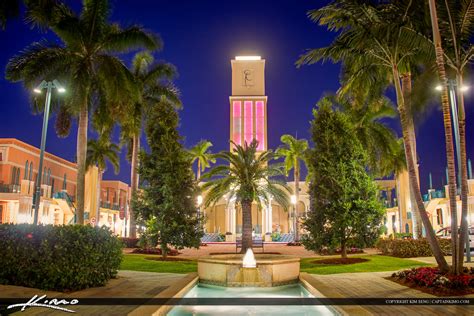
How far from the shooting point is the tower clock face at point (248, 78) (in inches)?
2217

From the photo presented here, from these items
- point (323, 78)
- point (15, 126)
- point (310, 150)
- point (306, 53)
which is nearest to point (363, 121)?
point (310, 150)

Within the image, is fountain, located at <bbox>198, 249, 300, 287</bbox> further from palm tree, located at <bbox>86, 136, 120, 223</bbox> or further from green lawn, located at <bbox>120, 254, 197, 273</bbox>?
palm tree, located at <bbox>86, 136, 120, 223</bbox>

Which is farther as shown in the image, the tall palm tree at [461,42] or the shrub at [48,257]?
the tall palm tree at [461,42]

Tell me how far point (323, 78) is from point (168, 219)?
299 feet

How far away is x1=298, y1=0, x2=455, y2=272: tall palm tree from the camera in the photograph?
41.9ft

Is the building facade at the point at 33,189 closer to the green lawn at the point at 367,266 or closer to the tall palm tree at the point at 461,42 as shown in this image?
the green lawn at the point at 367,266

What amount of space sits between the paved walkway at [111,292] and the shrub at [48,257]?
429mm

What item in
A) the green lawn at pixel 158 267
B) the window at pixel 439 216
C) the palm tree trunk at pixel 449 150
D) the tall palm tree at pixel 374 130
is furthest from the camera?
the window at pixel 439 216

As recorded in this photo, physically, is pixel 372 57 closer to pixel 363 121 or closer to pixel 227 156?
pixel 227 156

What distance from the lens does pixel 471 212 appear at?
136 ft

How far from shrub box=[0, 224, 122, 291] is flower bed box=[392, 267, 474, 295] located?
28.6 ft

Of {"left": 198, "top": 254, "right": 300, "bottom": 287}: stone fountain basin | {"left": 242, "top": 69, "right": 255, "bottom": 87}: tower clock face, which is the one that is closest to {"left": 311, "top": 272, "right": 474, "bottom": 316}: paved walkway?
{"left": 198, "top": 254, "right": 300, "bottom": 287}: stone fountain basin

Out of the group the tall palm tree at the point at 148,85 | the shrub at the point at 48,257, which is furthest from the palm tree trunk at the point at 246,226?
the shrub at the point at 48,257

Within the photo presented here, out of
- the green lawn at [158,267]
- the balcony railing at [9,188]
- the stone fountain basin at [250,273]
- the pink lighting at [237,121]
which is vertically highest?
the pink lighting at [237,121]
